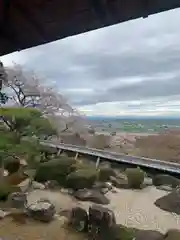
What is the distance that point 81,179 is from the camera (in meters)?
7.44

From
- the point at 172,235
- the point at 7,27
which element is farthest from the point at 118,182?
the point at 7,27

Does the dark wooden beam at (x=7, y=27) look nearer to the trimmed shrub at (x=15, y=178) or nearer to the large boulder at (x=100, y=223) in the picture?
the large boulder at (x=100, y=223)

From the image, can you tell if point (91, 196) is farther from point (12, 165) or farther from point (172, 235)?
point (172, 235)

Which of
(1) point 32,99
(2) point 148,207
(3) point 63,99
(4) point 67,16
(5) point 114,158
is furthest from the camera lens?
(3) point 63,99

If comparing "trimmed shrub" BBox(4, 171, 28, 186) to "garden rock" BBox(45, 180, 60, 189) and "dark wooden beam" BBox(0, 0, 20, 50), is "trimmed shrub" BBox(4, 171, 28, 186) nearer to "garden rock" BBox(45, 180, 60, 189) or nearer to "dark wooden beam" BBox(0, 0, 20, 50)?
"garden rock" BBox(45, 180, 60, 189)

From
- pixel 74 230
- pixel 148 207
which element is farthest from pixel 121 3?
pixel 148 207

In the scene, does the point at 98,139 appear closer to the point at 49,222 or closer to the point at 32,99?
the point at 32,99

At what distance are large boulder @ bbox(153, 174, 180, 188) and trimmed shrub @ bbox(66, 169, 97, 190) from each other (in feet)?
5.95

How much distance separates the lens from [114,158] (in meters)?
9.95

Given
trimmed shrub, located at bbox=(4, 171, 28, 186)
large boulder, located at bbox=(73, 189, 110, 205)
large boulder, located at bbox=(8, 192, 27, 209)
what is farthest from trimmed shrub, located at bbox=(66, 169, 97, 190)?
large boulder, located at bbox=(8, 192, 27, 209)

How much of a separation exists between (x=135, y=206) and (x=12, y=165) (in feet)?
10.6

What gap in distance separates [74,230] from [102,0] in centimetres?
477

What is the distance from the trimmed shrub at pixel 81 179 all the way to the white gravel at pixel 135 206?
1.26ft

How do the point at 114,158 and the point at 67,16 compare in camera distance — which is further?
the point at 114,158
